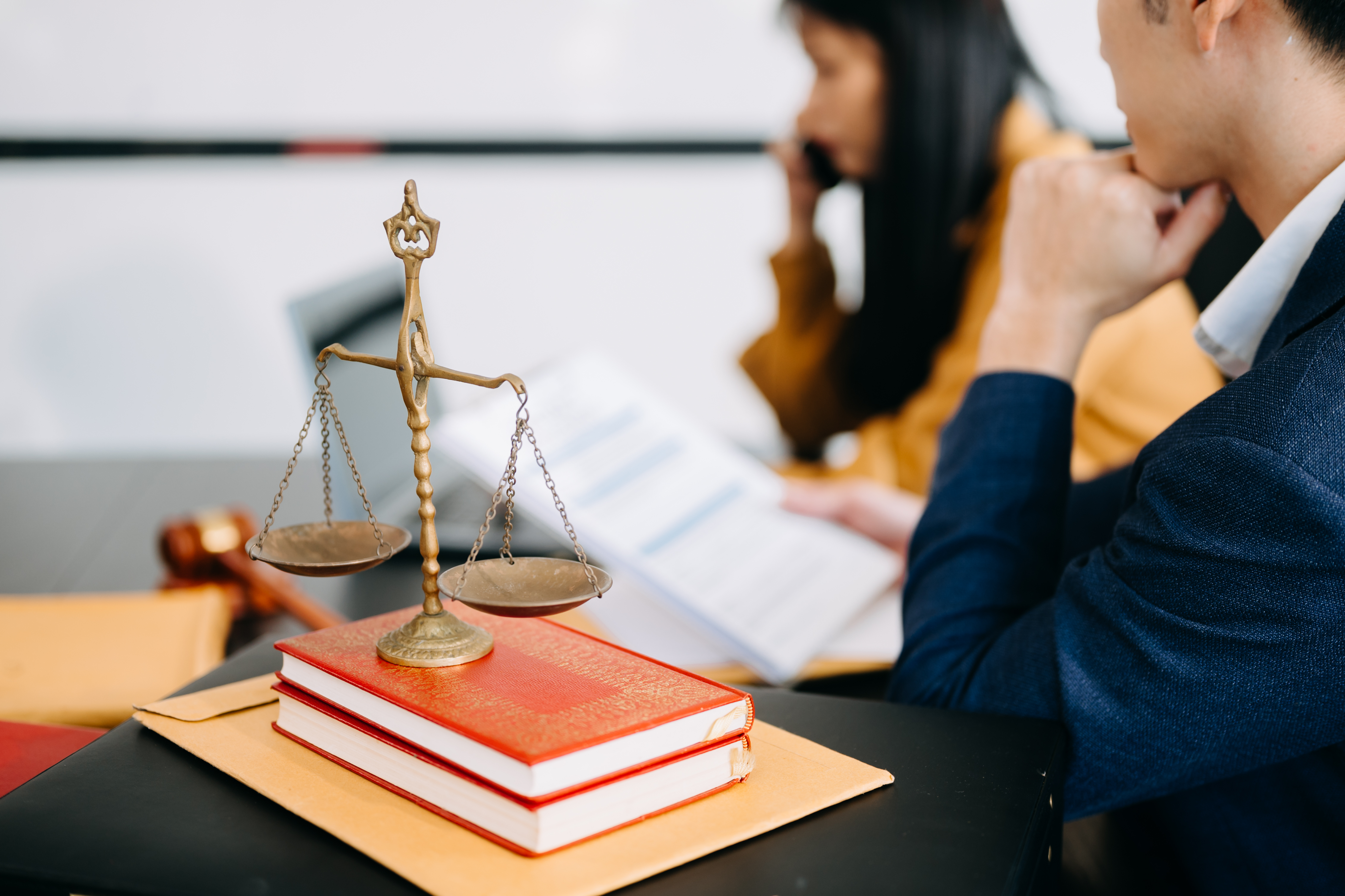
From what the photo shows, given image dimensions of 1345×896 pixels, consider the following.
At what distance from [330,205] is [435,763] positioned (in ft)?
7.92

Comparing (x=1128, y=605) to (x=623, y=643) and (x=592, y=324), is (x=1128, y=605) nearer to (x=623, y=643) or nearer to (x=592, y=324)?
(x=623, y=643)

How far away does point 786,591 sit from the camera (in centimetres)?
94

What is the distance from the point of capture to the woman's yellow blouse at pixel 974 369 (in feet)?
4.25

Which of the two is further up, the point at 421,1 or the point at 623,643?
the point at 421,1

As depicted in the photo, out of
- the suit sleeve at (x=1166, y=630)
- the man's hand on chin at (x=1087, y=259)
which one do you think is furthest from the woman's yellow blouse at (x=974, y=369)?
the suit sleeve at (x=1166, y=630)

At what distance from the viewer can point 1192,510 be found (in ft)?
1.71

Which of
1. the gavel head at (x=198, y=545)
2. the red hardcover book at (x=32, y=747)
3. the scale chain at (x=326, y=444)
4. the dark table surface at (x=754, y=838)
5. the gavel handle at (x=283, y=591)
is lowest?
the gavel handle at (x=283, y=591)

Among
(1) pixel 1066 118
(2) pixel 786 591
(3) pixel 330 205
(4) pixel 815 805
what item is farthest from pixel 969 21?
(3) pixel 330 205

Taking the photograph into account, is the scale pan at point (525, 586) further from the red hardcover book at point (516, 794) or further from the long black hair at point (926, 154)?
the long black hair at point (926, 154)

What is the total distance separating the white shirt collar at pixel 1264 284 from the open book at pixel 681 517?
1.25ft

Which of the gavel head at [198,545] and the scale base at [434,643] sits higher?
the scale base at [434,643]

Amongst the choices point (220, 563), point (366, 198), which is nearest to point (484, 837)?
point (220, 563)

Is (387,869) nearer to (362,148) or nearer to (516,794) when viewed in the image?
(516,794)

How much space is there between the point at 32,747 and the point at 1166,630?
2.17 ft
